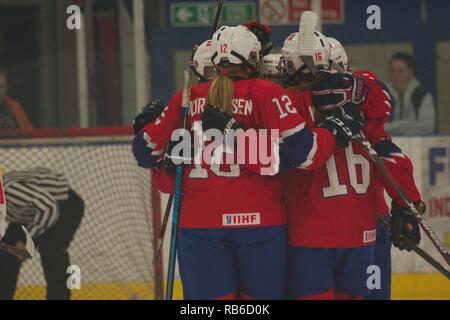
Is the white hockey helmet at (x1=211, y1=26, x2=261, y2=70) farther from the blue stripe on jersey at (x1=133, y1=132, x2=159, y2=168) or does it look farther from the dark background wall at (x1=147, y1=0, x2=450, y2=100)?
the dark background wall at (x1=147, y1=0, x2=450, y2=100)

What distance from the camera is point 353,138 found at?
4566mm

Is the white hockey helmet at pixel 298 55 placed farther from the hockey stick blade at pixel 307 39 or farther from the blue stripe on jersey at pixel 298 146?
the blue stripe on jersey at pixel 298 146

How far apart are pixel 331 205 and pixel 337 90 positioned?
406mm

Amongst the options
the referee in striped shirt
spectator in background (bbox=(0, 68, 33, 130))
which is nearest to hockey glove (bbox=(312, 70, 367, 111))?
the referee in striped shirt

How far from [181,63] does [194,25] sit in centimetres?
29

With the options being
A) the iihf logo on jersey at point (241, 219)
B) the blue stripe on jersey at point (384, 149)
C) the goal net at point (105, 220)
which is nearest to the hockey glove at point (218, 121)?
the iihf logo on jersey at point (241, 219)

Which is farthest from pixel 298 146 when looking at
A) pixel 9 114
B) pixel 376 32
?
pixel 376 32

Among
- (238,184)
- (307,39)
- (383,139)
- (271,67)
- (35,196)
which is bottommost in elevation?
(35,196)

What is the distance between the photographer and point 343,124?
177 inches

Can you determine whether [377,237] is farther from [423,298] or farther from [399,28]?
[399,28]

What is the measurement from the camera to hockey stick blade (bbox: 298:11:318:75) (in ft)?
14.8

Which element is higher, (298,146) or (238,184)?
(298,146)

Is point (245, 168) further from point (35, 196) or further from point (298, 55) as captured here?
point (35, 196)
